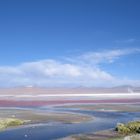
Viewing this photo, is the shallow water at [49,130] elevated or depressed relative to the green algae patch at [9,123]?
depressed

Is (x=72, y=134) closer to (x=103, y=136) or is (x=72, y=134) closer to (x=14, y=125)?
(x=103, y=136)

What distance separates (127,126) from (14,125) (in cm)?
1501

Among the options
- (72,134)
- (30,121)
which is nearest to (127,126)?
(72,134)

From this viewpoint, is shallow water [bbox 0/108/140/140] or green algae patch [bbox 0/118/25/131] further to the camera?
green algae patch [bbox 0/118/25/131]

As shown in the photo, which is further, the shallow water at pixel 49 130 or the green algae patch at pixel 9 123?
the green algae patch at pixel 9 123

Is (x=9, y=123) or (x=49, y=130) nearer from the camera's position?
(x=49, y=130)

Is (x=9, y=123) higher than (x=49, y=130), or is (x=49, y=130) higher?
(x=9, y=123)

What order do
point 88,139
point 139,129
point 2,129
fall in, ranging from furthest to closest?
point 2,129 → point 139,129 → point 88,139

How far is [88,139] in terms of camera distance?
120 ft

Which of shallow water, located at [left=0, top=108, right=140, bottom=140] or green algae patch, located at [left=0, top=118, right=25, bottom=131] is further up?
green algae patch, located at [left=0, top=118, right=25, bottom=131]

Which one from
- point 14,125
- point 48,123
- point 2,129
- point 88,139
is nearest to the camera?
point 88,139

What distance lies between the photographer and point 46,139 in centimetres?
3709

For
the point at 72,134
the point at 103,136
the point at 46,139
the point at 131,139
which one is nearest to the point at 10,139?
the point at 46,139

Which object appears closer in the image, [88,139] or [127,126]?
[88,139]
